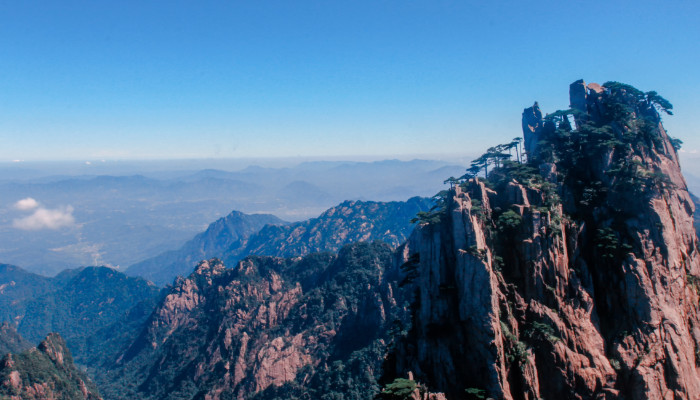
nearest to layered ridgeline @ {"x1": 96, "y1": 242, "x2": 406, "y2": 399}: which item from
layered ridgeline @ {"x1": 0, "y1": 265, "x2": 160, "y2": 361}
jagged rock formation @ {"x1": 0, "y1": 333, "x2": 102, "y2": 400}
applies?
jagged rock formation @ {"x1": 0, "y1": 333, "x2": 102, "y2": 400}

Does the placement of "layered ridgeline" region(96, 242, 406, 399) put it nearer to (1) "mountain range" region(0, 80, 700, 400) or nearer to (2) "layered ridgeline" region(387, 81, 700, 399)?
(1) "mountain range" region(0, 80, 700, 400)

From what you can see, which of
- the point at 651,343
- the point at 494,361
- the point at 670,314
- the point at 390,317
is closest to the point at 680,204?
the point at 670,314

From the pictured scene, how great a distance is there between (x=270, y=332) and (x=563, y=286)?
84.1m

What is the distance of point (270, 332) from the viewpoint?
10344 centimetres

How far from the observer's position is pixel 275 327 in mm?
105500

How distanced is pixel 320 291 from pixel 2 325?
118m

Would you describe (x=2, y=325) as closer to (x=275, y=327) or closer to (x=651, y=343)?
(x=275, y=327)

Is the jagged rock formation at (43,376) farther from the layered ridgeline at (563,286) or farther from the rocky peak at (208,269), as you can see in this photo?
the layered ridgeline at (563,286)

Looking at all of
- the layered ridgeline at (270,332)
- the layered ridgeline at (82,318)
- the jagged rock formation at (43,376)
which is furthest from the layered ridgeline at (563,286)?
the layered ridgeline at (82,318)

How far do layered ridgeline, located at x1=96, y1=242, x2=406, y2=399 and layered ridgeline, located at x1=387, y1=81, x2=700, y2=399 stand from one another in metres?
36.1

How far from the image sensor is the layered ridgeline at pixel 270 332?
8606cm

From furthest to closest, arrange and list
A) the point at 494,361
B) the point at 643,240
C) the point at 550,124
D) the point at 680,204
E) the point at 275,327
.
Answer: the point at 275,327, the point at 550,124, the point at 680,204, the point at 643,240, the point at 494,361

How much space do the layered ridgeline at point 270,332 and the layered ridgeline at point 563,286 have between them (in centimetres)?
3609

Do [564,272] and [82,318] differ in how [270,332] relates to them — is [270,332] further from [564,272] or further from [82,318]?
[82,318]
